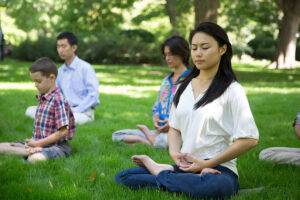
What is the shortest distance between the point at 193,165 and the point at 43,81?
2.35m

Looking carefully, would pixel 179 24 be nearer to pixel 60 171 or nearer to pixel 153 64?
pixel 153 64

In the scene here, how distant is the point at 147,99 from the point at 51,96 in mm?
6009

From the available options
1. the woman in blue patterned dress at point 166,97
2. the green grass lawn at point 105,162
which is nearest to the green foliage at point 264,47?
the green grass lawn at point 105,162

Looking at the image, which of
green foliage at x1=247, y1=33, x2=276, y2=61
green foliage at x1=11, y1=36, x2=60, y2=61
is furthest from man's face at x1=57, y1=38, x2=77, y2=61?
green foliage at x1=247, y1=33, x2=276, y2=61

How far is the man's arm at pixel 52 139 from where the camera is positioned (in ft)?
15.4

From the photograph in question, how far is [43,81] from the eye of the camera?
4.71 metres

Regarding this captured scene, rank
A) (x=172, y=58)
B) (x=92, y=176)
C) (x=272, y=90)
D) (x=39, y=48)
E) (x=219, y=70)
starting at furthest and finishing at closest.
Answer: (x=39, y=48) < (x=272, y=90) < (x=172, y=58) < (x=92, y=176) < (x=219, y=70)

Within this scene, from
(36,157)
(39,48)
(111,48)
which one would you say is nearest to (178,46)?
(36,157)

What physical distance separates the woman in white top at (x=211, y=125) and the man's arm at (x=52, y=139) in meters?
1.75

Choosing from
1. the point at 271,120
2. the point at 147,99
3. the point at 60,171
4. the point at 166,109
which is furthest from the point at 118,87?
the point at 60,171

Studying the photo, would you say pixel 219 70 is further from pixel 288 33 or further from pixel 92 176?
pixel 288 33

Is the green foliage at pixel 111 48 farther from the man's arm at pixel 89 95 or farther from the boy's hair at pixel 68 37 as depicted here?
the boy's hair at pixel 68 37

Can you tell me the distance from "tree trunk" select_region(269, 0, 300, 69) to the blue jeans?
21936 mm

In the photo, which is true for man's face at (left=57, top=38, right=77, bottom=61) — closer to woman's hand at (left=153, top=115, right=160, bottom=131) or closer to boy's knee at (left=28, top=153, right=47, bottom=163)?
woman's hand at (left=153, top=115, right=160, bottom=131)
